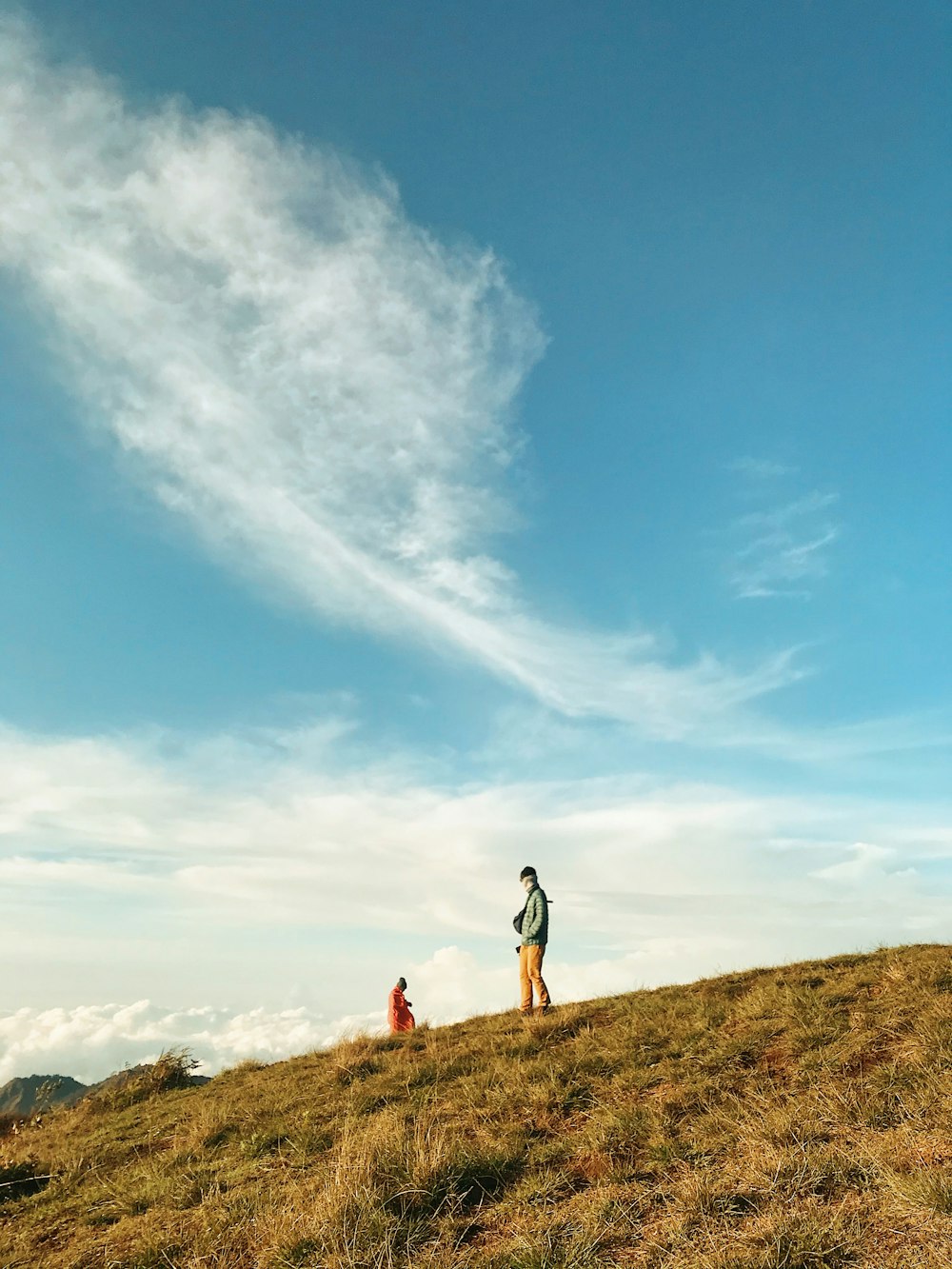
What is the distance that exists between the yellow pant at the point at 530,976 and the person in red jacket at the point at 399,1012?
396 cm

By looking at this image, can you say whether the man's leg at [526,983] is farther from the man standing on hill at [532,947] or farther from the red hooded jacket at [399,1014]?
the red hooded jacket at [399,1014]

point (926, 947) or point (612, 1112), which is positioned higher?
point (926, 947)

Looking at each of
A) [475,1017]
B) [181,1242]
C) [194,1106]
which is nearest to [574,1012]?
[475,1017]

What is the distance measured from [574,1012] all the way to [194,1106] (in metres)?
6.39

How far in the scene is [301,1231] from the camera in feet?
17.6

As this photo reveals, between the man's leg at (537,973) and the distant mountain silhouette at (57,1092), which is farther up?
the man's leg at (537,973)

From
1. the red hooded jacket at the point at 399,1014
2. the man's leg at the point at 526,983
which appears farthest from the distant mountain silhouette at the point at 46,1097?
the man's leg at the point at 526,983

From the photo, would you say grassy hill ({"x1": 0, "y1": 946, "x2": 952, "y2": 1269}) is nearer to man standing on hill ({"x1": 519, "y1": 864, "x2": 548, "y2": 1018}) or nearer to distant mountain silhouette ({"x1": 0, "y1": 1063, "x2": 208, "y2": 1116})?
man standing on hill ({"x1": 519, "y1": 864, "x2": 548, "y2": 1018})

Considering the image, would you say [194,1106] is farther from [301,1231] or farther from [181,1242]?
[301,1231]

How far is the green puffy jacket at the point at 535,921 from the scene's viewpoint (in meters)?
13.6

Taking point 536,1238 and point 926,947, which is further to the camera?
point 926,947

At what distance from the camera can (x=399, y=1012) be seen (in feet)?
54.3

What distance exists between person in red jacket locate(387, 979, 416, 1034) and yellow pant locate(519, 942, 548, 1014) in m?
3.96

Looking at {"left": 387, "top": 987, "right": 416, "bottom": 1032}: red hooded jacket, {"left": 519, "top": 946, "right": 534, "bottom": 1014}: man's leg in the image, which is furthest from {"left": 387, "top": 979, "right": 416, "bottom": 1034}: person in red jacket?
{"left": 519, "top": 946, "right": 534, "bottom": 1014}: man's leg
